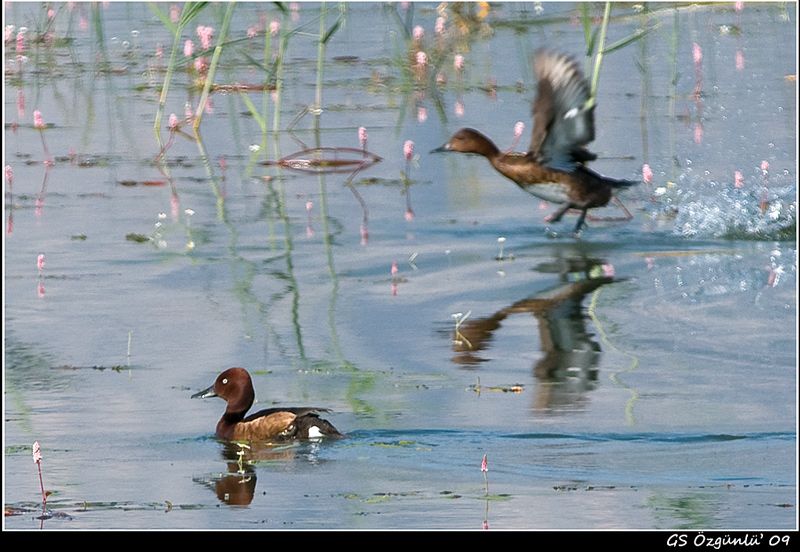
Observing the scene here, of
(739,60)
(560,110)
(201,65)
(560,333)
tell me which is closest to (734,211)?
(560,110)

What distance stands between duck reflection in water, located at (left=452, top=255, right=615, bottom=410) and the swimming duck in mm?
832

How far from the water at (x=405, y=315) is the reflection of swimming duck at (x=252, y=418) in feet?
0.28

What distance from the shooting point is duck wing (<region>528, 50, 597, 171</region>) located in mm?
10492

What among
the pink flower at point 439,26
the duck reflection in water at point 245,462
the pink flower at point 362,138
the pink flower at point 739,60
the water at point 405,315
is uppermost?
the pink flower at point 439,26

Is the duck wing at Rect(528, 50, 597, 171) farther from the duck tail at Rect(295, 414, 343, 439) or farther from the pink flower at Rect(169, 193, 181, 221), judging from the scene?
the duck tail at Rect(295, 414, 343, 439)

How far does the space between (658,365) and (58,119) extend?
8.67 metres

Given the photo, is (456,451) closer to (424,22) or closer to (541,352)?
(541,352)

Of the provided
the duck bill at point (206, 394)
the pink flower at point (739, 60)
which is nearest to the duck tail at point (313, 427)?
the duck bill at point (206, 394)

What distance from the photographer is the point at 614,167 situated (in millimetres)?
13008

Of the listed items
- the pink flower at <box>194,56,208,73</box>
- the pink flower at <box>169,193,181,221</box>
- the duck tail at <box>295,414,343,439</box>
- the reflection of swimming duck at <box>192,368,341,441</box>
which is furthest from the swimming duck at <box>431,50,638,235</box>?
the pink flower at <box>194,56,208,73</box>

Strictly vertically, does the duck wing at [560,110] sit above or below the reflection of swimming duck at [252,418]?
above

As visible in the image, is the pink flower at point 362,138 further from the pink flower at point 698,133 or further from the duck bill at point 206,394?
the duck bill at point 206,394

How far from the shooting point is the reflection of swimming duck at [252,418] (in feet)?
23.2

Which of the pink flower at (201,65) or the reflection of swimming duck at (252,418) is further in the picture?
the pink flower at (201,65)
